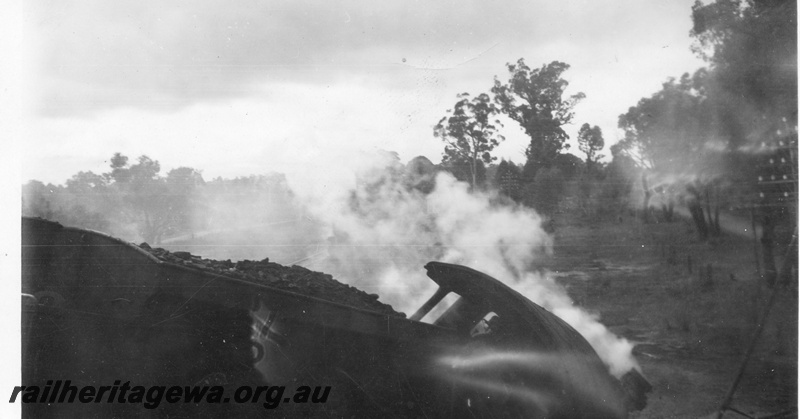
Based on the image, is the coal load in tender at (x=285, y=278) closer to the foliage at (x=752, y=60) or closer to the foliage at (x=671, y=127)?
the foliage at (x=671, y=127)

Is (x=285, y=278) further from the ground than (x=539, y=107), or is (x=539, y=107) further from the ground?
(x=539, y=107)

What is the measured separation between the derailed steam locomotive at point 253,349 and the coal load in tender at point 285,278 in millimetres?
37

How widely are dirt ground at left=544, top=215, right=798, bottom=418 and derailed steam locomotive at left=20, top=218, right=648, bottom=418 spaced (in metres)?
3.17

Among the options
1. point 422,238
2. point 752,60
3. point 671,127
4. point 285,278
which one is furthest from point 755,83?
point 285,278

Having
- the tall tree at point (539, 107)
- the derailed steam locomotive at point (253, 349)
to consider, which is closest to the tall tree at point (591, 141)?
the tall tree at point (539, 107)

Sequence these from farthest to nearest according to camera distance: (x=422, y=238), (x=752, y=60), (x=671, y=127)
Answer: (x=422, y=238)
(x=671, y=127)
(x=752, y=60)

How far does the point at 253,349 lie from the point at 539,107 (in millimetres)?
6452

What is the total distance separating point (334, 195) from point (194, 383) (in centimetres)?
553

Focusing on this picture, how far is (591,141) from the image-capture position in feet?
25.6

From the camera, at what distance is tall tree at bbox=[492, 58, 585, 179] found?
6.77 metres

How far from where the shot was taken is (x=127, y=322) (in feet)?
10.4

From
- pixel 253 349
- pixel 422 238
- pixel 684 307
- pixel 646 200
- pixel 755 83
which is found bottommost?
pixel 684 307

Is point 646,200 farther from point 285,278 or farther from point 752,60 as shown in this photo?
point 285,278

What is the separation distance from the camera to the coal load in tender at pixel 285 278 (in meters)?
3.34
